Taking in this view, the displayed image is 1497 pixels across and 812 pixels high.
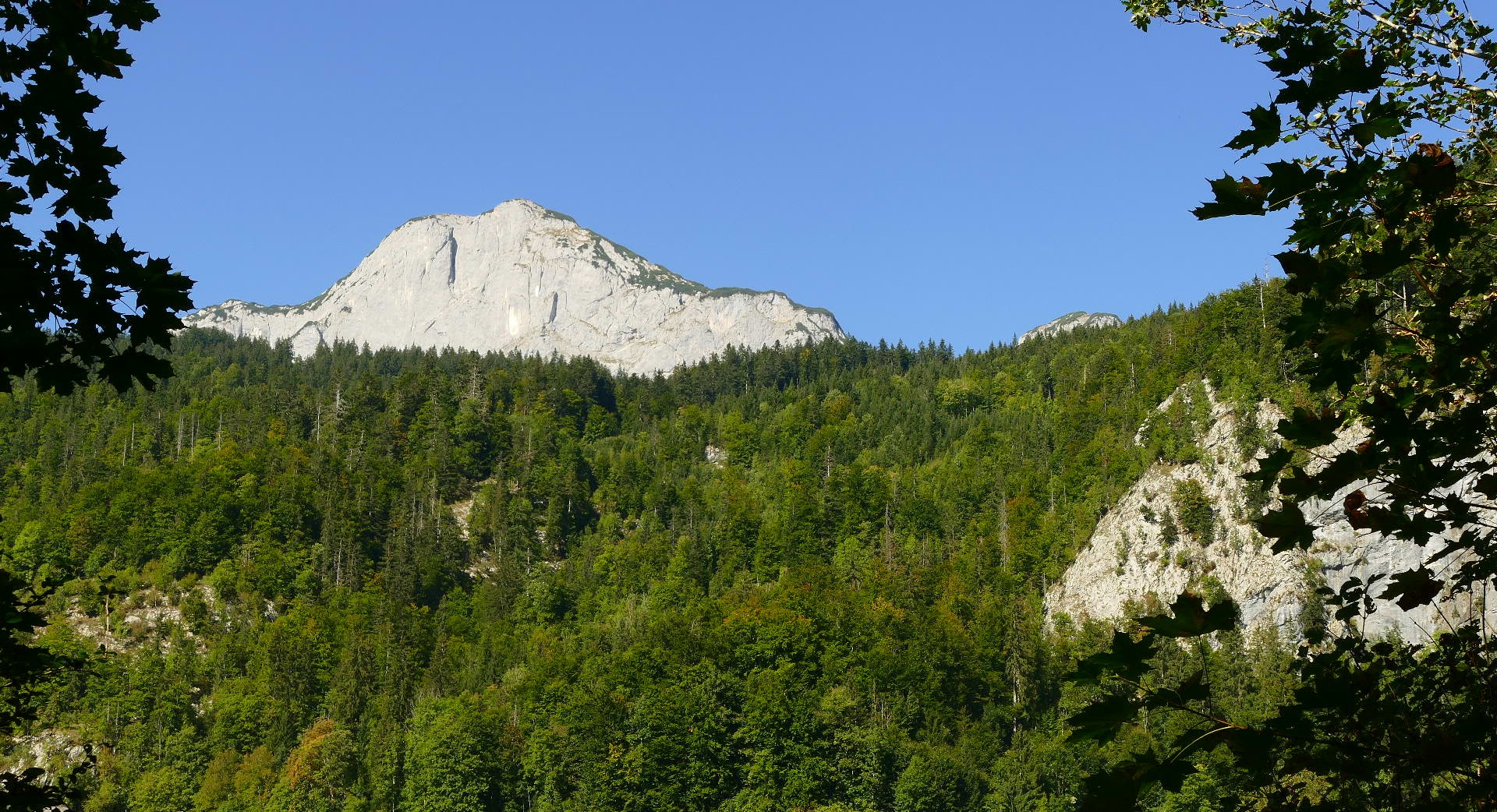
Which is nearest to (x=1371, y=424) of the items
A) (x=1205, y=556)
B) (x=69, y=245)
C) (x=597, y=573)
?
(x=69, y=245)

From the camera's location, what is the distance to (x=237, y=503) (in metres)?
127

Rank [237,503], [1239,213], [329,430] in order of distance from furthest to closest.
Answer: [329,430] < [237,503] < [1239,213]

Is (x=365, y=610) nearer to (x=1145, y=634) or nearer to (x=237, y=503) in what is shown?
(x=237, y=503)

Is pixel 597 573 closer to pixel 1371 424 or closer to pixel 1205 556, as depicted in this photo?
pixel 1205 556

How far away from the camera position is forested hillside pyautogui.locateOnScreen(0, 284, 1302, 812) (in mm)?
79500

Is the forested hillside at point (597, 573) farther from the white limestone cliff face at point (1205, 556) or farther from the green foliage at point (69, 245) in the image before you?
the green foliage at point (69, 245)

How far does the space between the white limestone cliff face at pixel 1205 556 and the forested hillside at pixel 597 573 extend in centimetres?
241

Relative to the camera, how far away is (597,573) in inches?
4926

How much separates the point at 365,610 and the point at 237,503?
20096 millimetres

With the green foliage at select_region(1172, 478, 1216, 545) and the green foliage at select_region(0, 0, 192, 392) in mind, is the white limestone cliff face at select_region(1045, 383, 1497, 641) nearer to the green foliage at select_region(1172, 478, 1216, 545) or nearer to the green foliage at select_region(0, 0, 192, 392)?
the green foliage at select_region(1172, 478, 1216, 545)

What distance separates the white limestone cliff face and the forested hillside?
7.90ft

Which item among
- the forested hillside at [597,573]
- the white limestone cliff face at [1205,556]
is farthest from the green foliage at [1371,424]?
the white limestone cliff face at [1205,556]

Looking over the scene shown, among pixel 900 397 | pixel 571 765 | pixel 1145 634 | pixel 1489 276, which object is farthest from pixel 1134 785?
pixel 900 397

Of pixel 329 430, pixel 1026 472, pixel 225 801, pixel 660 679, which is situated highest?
pixel 329 430
